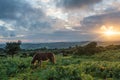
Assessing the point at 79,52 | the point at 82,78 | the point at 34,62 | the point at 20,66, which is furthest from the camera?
the point at 79,52

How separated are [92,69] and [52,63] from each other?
34.4 ft

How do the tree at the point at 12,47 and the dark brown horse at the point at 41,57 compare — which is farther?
the tree at the point at 12,47

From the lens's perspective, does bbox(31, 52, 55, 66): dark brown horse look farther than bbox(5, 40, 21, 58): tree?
No

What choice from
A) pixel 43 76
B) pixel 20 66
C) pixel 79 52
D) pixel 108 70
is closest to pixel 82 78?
pixel 43 76

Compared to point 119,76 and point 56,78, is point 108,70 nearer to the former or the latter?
point 119,76

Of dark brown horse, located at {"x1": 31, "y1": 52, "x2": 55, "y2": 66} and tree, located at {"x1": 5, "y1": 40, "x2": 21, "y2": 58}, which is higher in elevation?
tree, located at {"x1": 5, "y1": 40, "x2": 21, "y2": 58}

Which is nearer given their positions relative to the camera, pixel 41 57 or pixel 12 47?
pixel 41 57

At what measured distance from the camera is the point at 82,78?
2217cm

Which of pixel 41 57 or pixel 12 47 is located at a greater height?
pixel 12 47

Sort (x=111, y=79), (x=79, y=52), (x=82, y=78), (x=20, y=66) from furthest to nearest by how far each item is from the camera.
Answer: (x=79, y=52) → (x=20, y=66) → (x=111, y=79) → (x=82, y=78)

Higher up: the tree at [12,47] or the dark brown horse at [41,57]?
the tree at [12,47]

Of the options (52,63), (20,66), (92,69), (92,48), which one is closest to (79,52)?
(92,48)

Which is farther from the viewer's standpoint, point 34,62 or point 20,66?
point 34,62

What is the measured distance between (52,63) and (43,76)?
13.6 m
